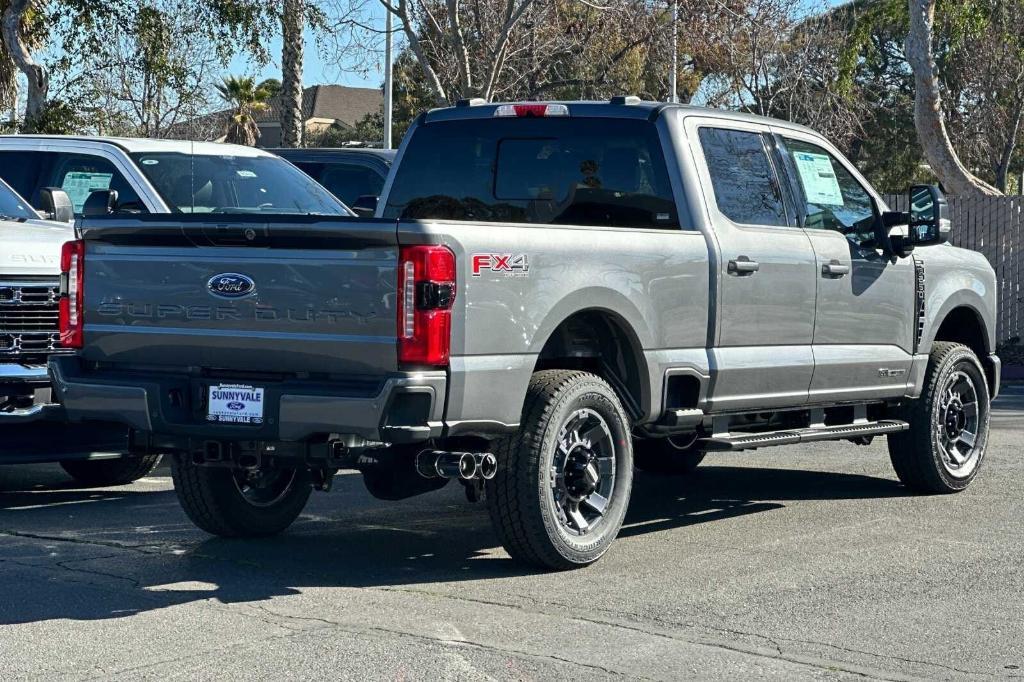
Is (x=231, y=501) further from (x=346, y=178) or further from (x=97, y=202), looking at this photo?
(x=346, y=178)

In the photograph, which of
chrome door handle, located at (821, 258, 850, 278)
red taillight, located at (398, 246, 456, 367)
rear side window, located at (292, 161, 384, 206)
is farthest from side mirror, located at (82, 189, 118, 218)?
rear side window, located at (292, 161, 384, 206)

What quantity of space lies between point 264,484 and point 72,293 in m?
1.51

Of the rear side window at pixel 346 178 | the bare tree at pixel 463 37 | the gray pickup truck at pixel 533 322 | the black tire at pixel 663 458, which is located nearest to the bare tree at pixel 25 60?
the bare tree at pixel 463 37

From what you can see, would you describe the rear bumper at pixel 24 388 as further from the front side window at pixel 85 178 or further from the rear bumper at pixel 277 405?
the front side window at pixel 85 178

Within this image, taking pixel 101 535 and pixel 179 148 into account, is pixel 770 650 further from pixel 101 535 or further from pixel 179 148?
pixel 179 148

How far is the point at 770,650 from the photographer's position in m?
5.65

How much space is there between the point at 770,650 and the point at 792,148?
3.83 meters

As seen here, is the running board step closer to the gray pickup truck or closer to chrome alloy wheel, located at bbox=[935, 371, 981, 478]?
the gray pickup truck

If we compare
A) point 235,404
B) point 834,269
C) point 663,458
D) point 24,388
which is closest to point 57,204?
point 24,388

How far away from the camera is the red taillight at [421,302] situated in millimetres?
6176

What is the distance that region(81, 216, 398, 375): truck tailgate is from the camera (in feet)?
20.5

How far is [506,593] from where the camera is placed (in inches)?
259

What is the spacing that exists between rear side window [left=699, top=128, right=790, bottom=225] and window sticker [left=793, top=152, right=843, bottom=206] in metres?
0.32

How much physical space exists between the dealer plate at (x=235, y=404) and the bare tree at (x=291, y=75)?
1749cm
